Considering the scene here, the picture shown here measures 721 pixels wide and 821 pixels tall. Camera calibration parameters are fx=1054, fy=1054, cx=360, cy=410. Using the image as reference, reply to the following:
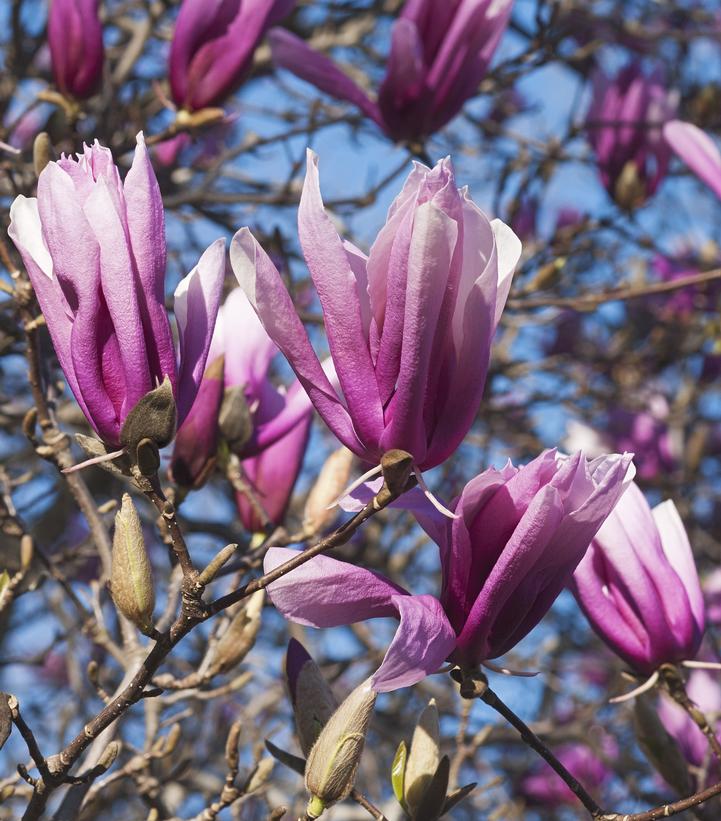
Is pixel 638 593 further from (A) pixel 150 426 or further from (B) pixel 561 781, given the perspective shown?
(B) pixel 561 781

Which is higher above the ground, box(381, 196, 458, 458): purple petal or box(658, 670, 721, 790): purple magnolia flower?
box(381, 196, 458, 458): purple petal

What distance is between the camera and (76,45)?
167cm

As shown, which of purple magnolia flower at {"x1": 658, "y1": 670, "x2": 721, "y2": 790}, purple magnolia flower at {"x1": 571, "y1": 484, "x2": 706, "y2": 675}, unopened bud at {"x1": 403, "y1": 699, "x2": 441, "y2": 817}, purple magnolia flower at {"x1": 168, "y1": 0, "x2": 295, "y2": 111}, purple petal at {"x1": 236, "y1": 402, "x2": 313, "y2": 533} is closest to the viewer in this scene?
unopened bud at {"x1": 403, "y1": 699, "x2": 441, "y2": 817}

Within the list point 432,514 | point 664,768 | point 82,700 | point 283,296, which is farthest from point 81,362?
point 82,700

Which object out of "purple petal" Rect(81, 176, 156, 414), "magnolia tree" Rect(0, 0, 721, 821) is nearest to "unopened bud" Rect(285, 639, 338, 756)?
"magnolia tree" Rect(0, 0, 721, 821)

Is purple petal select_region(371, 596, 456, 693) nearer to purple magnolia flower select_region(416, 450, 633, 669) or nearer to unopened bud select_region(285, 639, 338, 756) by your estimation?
purple magnolia flower select_region(416, 450, 633, 669)

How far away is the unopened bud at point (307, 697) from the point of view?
3.31 ft

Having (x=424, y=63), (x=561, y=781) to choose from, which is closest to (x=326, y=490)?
(x=424, y=63)

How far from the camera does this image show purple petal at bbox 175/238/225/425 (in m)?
0.91

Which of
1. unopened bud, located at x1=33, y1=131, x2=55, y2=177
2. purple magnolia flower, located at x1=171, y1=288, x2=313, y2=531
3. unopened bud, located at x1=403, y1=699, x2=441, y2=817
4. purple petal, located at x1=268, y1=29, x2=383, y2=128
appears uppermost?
purple petal, located at x1=268, y1=29, x2=383, y2=128

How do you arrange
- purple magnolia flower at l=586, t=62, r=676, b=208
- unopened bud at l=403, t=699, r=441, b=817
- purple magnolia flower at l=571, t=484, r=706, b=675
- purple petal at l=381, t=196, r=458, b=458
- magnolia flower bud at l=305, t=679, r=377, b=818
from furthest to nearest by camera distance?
purple magnolia flower at l=586, t=62, r=676, b=208, purple magnolia flower at l=571, t=484, r=706, b=675, unopened bud at l=403, t=699, r=441, b=817, magnolia flower bud at l=305, t=679, r=377, b=818, purple petal at l=381, t=196, r=458, b=458

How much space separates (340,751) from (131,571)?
0.78 feet

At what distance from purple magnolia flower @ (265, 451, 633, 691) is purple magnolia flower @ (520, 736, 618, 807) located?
2.66 meters

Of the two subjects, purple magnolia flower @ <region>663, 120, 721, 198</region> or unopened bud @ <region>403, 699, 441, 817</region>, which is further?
purple magnolia flower @ <region>663, 120, 721, 198</region>
